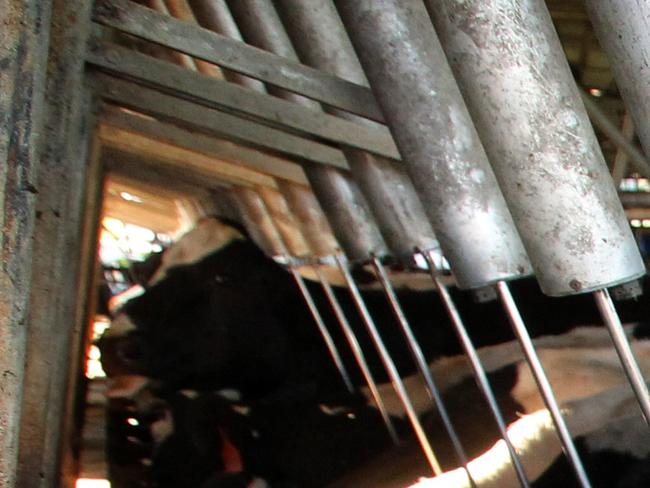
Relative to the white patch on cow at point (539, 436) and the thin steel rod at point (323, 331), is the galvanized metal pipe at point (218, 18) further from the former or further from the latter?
the white patch on cow at point (539, 436)

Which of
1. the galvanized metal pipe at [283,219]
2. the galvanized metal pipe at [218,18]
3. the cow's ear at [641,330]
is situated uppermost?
the galvanized metal pipe at [283,219]

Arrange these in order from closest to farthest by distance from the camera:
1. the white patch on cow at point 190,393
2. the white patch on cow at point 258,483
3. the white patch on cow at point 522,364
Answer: the white patch on cow at point 522,364 < the white patch on cow at point 258,483 < the white patch on cow at point 190,393

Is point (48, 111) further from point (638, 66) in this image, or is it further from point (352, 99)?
point (638, 66)

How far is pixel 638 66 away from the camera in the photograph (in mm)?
2002

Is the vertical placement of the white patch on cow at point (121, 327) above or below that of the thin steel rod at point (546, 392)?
above

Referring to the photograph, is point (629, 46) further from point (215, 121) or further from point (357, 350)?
point (357, 350)

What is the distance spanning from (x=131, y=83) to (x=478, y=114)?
2504mm

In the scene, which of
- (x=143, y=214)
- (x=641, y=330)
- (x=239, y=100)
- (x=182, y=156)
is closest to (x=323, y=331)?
(x=182, y=156)

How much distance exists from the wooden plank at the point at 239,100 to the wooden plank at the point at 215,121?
45 cm

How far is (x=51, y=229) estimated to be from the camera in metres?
3.21

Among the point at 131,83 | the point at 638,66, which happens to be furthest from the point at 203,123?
the point at 638,66

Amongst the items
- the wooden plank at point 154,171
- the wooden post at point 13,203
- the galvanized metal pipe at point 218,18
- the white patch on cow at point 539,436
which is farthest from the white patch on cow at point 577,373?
the wooden plank at point 154,171

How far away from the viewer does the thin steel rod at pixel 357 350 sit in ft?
17.4

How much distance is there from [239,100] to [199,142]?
5.58 ft
